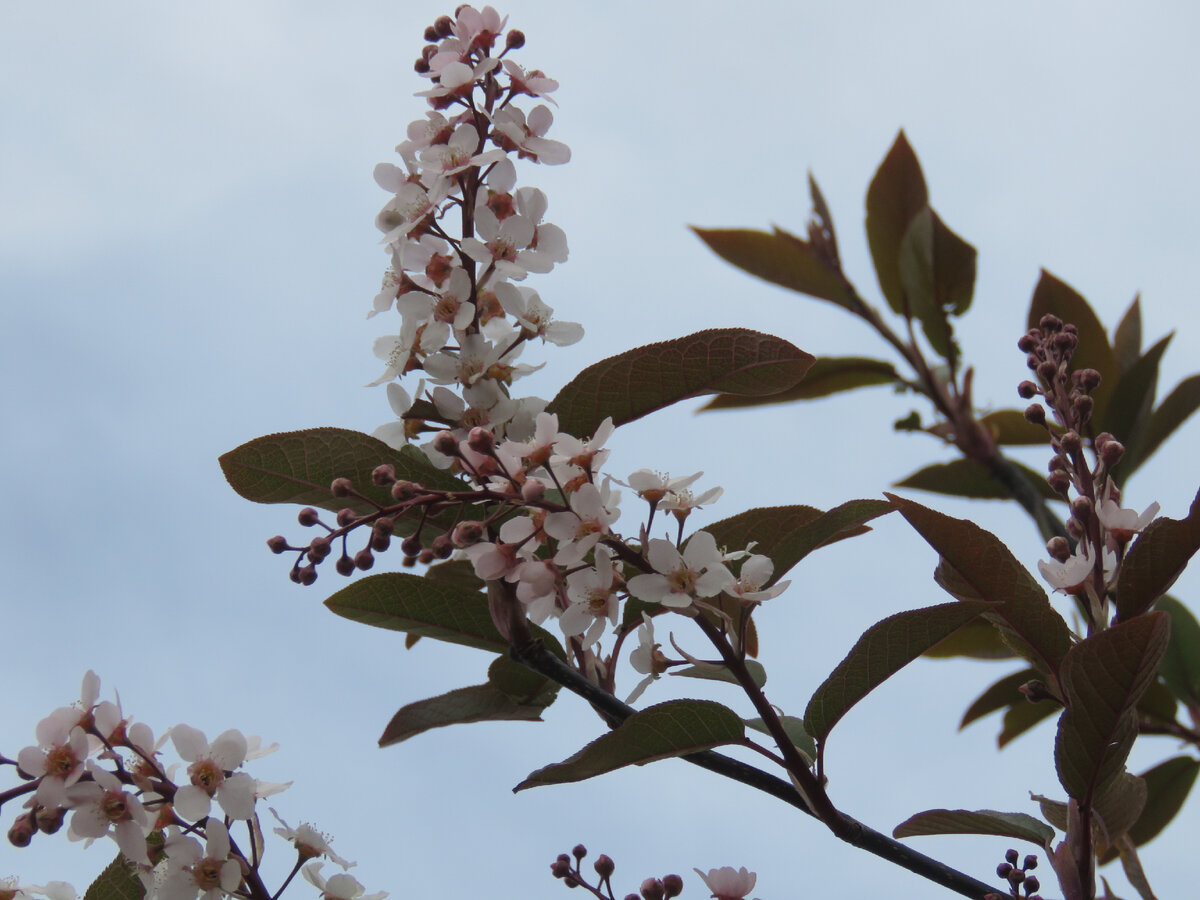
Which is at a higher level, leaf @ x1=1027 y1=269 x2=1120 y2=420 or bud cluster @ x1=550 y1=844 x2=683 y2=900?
leaf @ x1=1027 y1=269 x2=1120 y2=420

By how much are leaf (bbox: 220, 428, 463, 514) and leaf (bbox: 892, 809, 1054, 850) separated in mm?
688

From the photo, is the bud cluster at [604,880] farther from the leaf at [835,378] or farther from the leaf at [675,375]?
the leaf at [835,378]

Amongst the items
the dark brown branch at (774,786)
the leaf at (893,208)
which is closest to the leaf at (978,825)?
the dark brown branch at (774,786)

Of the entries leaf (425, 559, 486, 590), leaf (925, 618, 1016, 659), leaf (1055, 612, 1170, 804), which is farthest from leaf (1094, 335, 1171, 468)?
leaf (425, 559, 486, 590)

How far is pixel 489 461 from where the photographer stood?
120 centimetres

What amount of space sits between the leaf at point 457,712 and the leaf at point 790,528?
34 cm

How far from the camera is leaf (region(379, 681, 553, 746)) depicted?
4.77 feet

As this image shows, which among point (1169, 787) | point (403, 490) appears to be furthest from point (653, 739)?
point (1169, 787)

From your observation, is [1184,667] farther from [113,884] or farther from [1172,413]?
[113,884]

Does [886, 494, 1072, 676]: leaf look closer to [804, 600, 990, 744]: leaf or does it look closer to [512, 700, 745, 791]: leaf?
[804, 600, 990, 744]: leaf

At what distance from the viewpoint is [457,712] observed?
1.47 m

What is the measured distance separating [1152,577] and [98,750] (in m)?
1.23

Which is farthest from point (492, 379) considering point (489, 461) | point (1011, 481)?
point (1011, 481)

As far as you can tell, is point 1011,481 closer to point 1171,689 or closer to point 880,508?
point 1171,689
